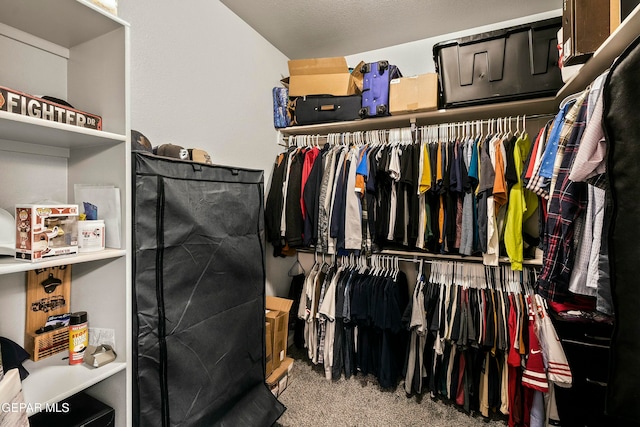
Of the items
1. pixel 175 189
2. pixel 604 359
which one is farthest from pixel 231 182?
pixel 604 359

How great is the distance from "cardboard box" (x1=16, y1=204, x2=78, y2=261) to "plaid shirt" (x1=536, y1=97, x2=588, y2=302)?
1683 mm

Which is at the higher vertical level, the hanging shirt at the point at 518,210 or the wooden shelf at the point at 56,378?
the hanging shirt at the point at 518,210

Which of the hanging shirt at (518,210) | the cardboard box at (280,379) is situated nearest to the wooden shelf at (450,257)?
the hanging shirt at (518,210)

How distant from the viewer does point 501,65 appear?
6.04ft

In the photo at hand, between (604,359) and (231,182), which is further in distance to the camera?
(231,182)

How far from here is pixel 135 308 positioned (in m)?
1.09

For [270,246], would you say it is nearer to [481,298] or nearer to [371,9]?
[481,298]

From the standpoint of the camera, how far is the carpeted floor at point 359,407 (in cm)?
184

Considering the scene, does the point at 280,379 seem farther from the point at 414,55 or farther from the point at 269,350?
the point at 414,55

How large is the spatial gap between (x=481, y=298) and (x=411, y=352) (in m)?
0.63

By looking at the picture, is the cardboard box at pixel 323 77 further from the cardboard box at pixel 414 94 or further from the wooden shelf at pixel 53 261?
the wooden shelf at pixel 53 261

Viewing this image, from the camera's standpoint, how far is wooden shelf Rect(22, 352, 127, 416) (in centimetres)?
87

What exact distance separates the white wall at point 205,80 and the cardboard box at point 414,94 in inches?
41.1

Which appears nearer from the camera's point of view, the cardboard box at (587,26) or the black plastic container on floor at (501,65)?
the cardboard box at (587,26)
